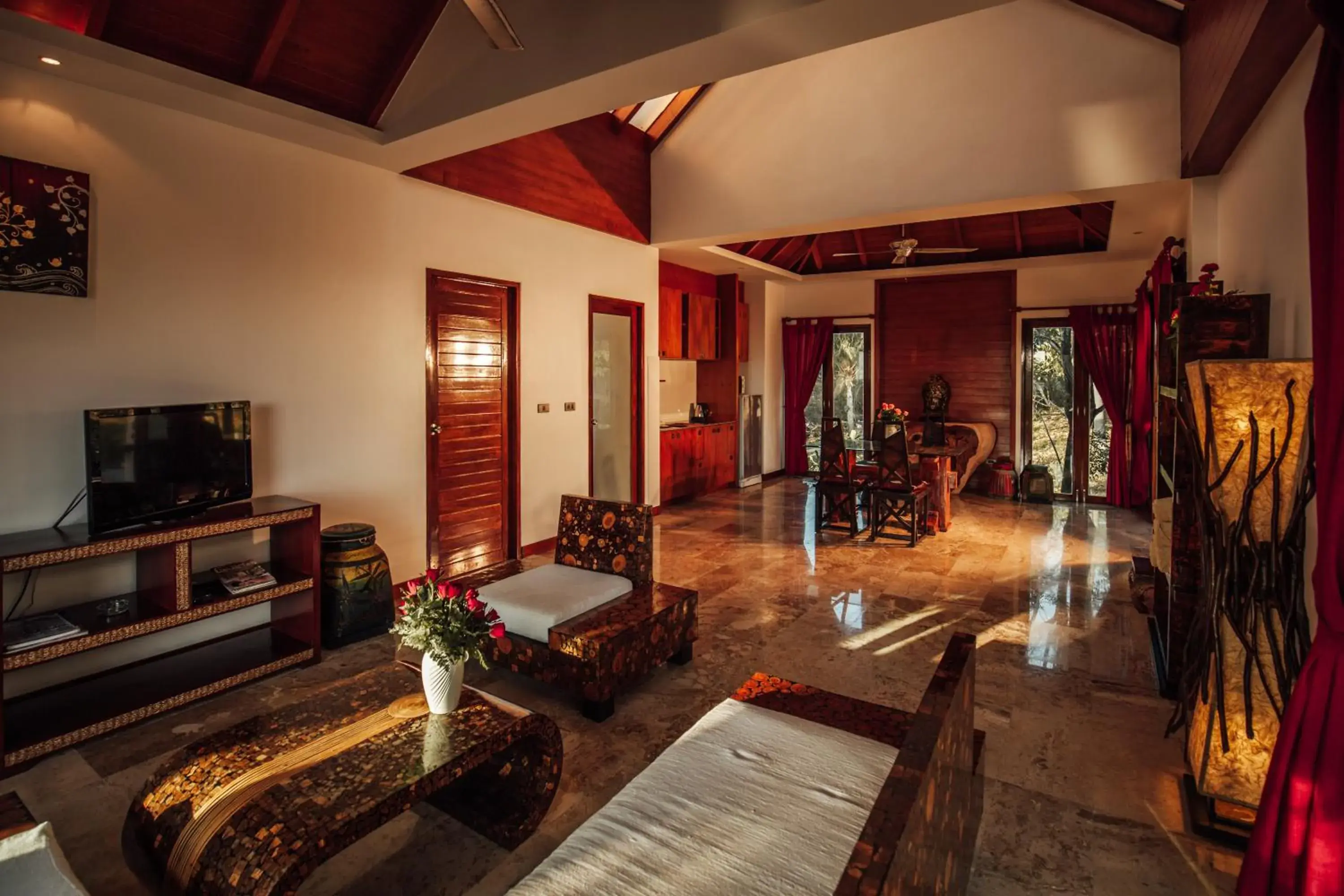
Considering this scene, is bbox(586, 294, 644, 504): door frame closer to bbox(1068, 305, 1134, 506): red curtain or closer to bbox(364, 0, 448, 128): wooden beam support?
bbox(364, 0, 448, 128): wooden beam support

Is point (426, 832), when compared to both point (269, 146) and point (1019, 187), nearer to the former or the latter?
point (269, 146)

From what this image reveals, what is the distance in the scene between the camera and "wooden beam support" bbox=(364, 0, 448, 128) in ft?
12.1

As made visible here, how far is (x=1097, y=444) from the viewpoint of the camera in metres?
8.09

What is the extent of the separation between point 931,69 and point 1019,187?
1.11 metres

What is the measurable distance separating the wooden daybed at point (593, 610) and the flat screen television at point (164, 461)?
4.10 ft

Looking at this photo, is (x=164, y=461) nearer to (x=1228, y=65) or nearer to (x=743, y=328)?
(x=1228, y=65)

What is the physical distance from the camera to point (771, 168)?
582 cm

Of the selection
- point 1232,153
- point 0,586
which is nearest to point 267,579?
point 0,586

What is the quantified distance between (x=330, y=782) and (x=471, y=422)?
353 centimetres

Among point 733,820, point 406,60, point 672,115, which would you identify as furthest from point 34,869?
point 672,115

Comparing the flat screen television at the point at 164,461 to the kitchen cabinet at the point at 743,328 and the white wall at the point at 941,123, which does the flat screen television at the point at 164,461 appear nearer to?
the white wall at the point at 941,123

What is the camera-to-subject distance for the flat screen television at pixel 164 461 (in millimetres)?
2924

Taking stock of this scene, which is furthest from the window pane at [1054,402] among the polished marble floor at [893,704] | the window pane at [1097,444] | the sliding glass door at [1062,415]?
the polished marble floor at [893,704]

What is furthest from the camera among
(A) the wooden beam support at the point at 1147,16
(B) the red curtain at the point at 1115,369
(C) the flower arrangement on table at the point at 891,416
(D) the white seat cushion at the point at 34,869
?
(B) the red curtain at the point at 1115,369
